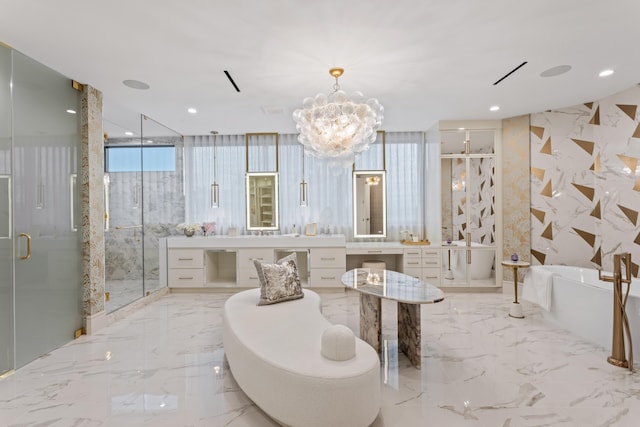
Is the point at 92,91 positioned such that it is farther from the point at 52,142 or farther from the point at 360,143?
the point at 360,143

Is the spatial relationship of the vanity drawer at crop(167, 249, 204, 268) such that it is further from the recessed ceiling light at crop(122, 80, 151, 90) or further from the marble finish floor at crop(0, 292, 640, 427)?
the recessed ceiling light at crop(122, 80, 151, 90)

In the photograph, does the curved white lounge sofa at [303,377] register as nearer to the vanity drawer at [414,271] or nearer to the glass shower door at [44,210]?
the glass shower door at [44,210]

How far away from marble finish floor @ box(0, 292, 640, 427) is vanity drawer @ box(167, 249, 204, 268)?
155 cm

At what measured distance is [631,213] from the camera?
379 cm

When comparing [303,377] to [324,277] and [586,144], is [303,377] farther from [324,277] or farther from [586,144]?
[586,144]

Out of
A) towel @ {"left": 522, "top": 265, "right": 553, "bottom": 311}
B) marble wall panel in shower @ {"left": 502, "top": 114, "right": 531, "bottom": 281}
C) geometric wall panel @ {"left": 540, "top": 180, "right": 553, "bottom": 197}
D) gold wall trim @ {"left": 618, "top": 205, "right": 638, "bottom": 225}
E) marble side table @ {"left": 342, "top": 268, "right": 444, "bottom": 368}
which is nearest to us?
marble side table @ {"left": 342, "top": 268, "right": 444, "bottom": 368}

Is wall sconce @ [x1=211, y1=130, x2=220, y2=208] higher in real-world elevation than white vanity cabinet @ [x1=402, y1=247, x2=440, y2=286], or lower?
higher

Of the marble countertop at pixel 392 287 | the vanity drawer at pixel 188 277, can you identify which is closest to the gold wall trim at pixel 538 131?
the marble countertop at pixel 392 287

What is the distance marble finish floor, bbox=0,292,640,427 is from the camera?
2.01m

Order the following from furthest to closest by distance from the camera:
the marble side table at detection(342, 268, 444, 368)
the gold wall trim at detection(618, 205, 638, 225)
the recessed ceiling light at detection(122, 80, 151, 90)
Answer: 1. the gold wall trim at detection(618, 205, 638, 225)
2. the recessed ceiling light at detection(122, 80, 151, 90)
3. the marble side table at detection(342, 268, 444, 368)

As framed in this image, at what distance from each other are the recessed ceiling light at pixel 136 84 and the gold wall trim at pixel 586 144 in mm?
5721

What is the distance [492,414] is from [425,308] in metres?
2.33

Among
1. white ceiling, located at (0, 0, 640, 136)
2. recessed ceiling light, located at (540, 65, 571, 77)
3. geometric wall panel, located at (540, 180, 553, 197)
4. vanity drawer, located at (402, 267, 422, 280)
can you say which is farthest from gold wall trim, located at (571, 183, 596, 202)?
vanity drawer, located at (402, 267, 422, 280)

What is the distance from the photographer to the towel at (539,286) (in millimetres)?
3637
